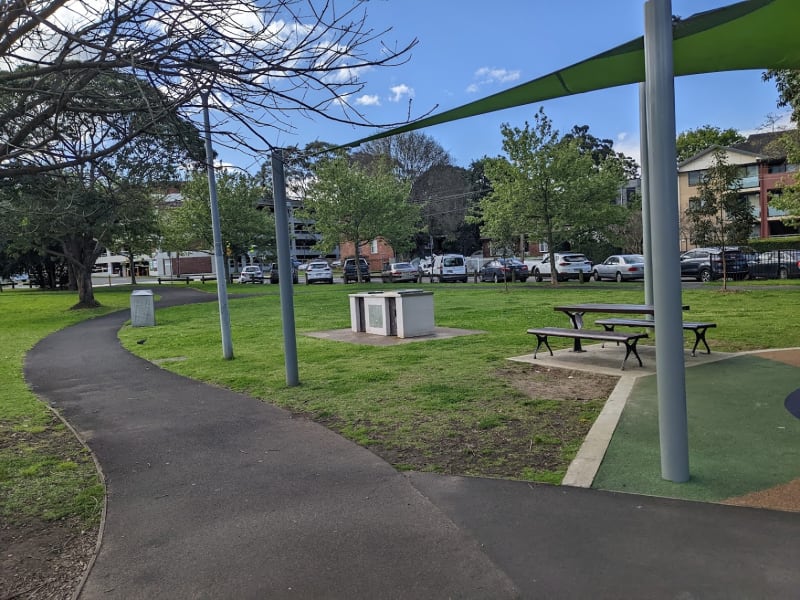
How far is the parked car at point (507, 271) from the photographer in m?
37.4

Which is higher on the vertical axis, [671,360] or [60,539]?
[671,360]

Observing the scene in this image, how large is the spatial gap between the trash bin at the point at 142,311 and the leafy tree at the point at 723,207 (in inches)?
710

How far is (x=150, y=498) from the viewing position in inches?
181

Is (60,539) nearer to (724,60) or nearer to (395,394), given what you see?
(395,394)

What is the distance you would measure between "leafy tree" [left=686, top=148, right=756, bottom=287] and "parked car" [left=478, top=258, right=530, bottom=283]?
1528 centimetres

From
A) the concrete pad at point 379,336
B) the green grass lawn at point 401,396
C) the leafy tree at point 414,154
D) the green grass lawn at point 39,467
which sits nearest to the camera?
the green grass lawn at point 39,467

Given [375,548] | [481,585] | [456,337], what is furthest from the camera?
[456,337]

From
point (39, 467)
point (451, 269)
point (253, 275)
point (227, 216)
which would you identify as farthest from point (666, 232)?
point (253, 275)

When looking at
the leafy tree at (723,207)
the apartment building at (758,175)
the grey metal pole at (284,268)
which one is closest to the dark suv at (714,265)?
the leafy tree at (723,207)

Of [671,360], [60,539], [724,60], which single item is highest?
[724,60]

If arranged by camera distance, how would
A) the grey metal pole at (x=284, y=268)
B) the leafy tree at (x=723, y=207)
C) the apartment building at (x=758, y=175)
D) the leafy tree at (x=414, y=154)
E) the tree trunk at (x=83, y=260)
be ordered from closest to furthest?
the grey metal pole at (x=284, y=268)
the leafy tree at (x=723, y=207)
the tree trunk at (x=83, y=260)
the apartment building at (x=758, y=175)
the leafy tree at (x=414, y=154)

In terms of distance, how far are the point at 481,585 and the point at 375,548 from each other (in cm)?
71

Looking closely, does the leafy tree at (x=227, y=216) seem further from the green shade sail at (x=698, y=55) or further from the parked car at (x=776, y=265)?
the green shade sail at (x=698, y=55)

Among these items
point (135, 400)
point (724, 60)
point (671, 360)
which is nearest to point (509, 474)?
point (671, 360)
